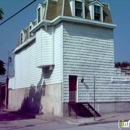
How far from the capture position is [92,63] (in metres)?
22.8

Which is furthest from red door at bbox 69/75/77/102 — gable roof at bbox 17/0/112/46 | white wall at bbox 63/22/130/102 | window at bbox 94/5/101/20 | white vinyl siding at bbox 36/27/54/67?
window at bbox 94/5/101/20

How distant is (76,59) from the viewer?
866 inches

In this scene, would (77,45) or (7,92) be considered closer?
(77,45)

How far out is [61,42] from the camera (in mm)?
21531

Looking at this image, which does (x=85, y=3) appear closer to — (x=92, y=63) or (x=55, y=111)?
(x=92, y=63)

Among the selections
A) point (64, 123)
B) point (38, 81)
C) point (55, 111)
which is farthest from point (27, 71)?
point (64, 123)

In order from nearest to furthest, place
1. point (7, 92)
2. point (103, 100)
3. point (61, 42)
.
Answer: point (61, 42) < point (103, 100) < point (7, 92)

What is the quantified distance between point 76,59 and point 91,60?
5.04 feet

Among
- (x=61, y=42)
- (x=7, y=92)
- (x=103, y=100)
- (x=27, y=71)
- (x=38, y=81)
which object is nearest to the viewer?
(x=61, y=42)

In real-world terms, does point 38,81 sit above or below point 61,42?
below

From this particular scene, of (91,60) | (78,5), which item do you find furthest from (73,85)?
(78,5)

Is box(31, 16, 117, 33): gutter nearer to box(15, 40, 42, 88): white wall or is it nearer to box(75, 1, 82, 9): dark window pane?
box(75, 1, 82, 9): dark window pane

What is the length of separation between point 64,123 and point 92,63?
6563mm

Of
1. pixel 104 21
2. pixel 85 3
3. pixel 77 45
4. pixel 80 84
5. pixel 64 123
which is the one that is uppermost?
pixel 85 3
